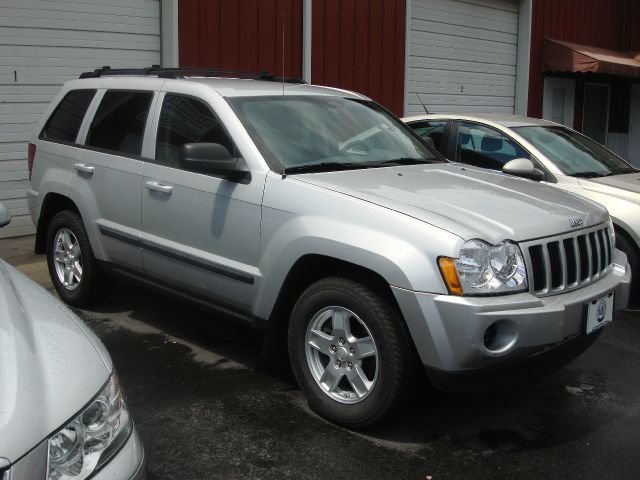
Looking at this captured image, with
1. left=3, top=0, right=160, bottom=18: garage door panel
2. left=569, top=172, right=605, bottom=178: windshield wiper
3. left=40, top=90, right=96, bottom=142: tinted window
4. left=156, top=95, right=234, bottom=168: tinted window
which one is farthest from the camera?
left=3, top=0, right=160, bottom=18: garage door panel

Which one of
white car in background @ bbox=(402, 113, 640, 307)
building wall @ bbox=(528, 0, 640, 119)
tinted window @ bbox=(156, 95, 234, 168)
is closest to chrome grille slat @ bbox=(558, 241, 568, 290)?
tinted window @ bbox=(156, 95, 234, 168)

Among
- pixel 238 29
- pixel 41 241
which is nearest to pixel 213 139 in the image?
pixel 41 241

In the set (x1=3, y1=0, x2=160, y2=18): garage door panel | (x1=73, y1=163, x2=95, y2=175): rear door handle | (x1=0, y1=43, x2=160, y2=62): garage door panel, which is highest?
(x1=3, y1=0, x2=160, y2=18): garage door panel

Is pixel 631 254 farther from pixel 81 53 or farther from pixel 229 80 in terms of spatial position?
pixel 81 53

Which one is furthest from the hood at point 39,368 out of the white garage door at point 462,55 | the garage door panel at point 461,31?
the garage door panel at point 461,31

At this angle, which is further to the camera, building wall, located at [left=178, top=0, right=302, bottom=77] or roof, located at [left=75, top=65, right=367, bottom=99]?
building wall, located at [left=178, top=0, right=302, bottom=77]

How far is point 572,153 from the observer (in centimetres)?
698

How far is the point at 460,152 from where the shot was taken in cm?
700

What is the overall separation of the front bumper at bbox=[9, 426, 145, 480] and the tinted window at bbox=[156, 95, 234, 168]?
233 cm

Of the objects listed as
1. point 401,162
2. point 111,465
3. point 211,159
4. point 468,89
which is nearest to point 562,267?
point 401,162

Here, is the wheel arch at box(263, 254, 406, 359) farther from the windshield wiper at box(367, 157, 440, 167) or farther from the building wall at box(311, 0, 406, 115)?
the building wall at box(311, 0, 406, 115)

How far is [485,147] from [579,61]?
988cm

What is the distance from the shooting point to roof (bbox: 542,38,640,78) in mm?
15414

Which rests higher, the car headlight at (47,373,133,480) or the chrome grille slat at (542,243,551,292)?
the chrome grille slat at (542,243,551,292)
